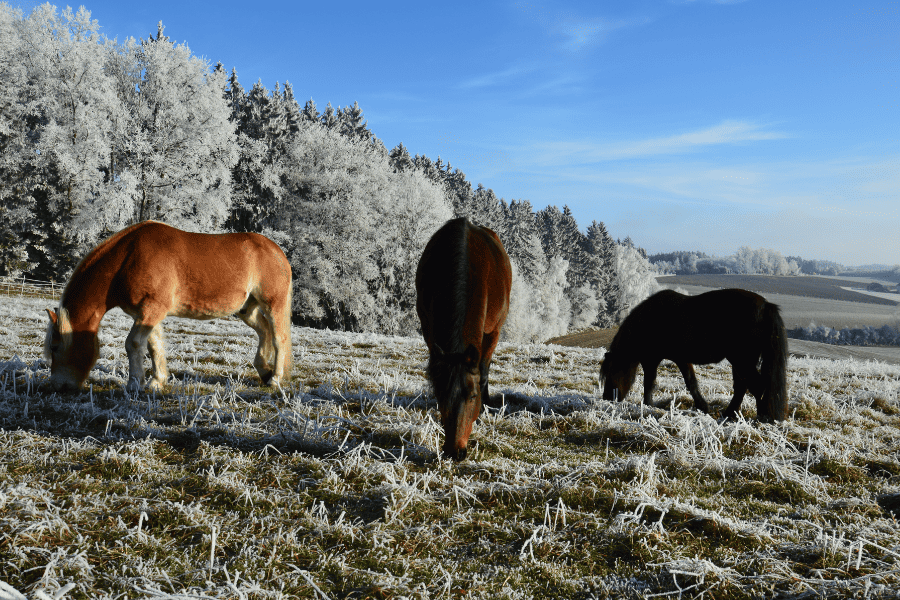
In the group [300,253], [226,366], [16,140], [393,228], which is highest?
[16,140]

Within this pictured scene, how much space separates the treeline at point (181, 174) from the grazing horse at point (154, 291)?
20339 mm

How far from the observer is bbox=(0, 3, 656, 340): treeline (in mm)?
24125

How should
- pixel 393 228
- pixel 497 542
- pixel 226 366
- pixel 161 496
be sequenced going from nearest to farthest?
pixel 497 542 → pixel 161 496 → pixel 226 366 → pixel 393 228

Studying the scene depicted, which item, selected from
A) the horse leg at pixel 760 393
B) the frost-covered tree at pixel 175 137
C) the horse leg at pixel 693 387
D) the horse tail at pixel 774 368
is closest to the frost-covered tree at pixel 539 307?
the frost-covered tree at pixel 175 137

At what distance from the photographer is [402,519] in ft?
10.3

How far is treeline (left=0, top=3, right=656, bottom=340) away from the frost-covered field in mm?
22270

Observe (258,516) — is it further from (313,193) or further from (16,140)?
(16,140)

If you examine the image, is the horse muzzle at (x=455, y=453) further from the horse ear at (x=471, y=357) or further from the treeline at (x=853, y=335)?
the treeline at (x=853, y=335)

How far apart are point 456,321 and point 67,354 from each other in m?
4.79

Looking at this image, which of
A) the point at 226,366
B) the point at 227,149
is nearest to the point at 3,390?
the point at 226,366

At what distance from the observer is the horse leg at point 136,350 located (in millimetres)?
5914

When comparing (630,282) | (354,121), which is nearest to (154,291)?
(354,121)

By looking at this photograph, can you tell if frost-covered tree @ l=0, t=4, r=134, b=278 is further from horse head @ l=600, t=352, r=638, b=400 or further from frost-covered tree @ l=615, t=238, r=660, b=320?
frost-covered tree @ l=615, t=238, r=660, b=320

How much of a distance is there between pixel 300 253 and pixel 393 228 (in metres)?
6.54
